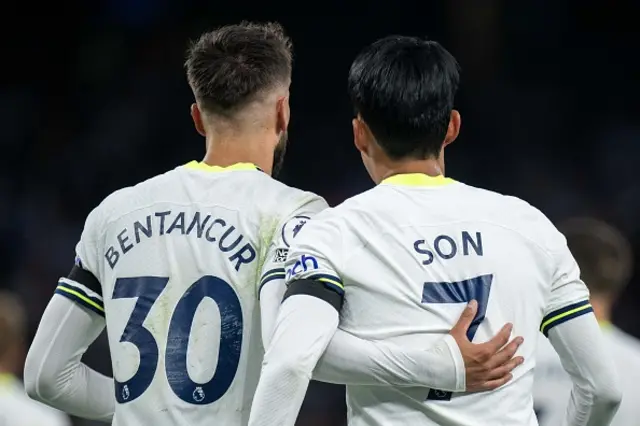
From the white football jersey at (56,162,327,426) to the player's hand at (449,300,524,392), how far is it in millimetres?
511

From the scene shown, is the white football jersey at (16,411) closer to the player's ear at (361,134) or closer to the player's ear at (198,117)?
the player's ear at (198,117)

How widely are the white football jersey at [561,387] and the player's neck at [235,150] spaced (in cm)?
172

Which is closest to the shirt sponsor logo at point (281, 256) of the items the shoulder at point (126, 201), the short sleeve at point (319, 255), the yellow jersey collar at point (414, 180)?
the short sleeve at point (319, 255)

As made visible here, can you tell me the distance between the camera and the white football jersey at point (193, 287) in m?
3.10

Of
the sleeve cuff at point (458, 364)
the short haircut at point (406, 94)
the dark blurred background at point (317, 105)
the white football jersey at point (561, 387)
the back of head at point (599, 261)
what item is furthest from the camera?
the dark blurred background at point (317, 105)

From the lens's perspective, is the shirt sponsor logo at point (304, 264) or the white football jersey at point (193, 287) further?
the white football jersey at point (193, 287)

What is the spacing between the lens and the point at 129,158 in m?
9.72

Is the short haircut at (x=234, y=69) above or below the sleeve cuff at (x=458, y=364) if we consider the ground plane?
above

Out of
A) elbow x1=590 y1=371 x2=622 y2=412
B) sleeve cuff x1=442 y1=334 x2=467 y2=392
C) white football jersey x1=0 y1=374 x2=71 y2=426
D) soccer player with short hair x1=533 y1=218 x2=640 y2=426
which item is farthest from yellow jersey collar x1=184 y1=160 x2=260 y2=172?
white football jersey x1=0 y1=374 x2=71 y2=426

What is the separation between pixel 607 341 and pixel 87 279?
2161 mm

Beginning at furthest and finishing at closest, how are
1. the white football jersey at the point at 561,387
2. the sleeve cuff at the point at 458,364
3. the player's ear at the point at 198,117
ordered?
1. the white football jersey at the point at 561,387
2. the player's ear at the point at 198,117
3. the sleeve cuff at the point at 458,364

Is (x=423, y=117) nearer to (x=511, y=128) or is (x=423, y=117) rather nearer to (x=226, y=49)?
(x=226, y=49)

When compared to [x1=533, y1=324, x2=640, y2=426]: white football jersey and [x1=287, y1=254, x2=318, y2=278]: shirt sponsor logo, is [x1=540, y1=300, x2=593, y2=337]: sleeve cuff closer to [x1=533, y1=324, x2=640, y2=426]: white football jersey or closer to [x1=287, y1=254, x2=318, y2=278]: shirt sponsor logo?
[x1=287, y1=254, x2=318, y2=278]: shirt sponsor logo

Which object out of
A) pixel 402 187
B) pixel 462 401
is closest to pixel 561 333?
pixel 462 401
